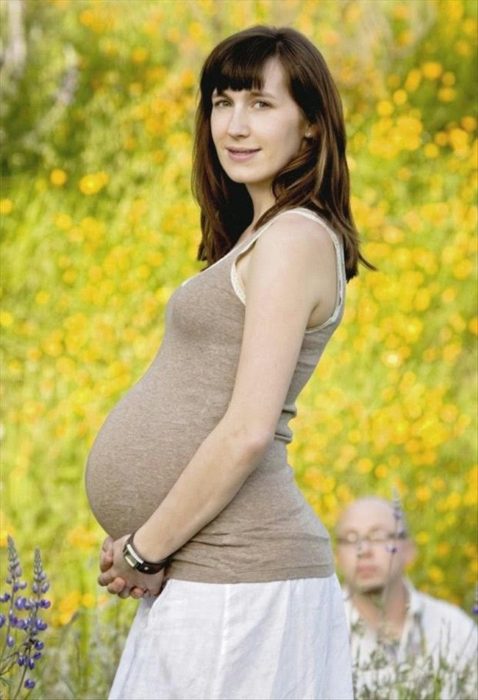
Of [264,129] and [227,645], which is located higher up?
[264,129]

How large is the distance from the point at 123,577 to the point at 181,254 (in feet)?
12.4

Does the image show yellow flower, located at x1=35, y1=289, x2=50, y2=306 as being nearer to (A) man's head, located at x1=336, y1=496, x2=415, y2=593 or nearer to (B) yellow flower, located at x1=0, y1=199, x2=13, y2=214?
(B) yellow flower, located at x1=0, y1=199, x2=13, y2=214

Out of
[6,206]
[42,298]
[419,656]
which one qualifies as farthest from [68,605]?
[6,206]

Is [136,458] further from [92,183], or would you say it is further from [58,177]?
[58,177]

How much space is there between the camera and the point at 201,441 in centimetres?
223

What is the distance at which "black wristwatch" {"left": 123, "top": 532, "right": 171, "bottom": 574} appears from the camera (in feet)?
7.25

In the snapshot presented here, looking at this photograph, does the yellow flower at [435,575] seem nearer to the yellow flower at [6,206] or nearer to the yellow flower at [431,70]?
the yellow flower at [6,206]

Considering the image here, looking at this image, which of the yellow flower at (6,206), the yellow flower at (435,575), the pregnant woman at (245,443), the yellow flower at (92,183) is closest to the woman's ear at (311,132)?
the pregnant woman at (245,443)

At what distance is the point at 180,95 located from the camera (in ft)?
21.7

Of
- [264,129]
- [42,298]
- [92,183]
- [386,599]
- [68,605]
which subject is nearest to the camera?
[264,129]

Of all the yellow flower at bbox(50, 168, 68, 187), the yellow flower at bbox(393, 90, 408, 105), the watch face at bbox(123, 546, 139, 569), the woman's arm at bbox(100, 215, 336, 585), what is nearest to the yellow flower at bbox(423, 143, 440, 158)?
the yellow flower at bbox(393, 90, 408, 105)

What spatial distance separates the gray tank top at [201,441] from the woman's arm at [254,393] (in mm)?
55

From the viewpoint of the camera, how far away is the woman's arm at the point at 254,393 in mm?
2139

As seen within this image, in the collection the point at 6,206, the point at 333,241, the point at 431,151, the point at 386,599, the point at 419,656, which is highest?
the point at 431,151
